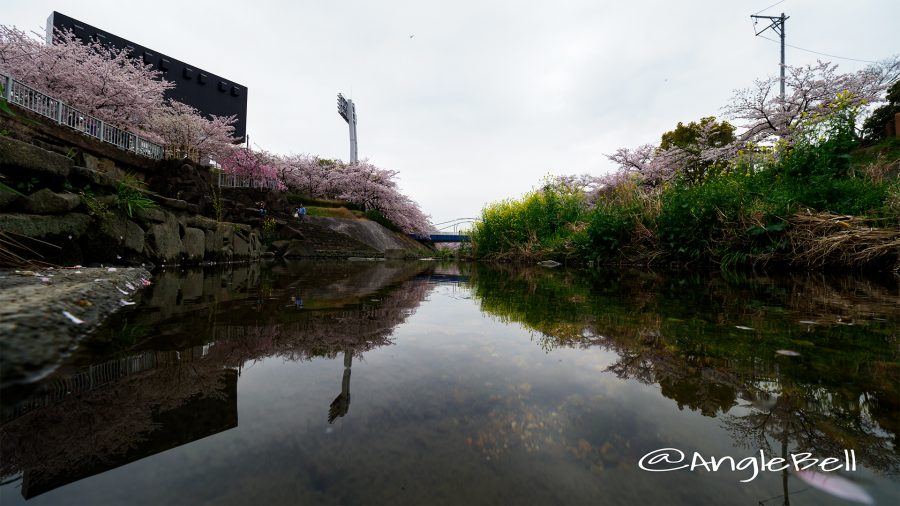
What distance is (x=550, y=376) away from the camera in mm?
1056

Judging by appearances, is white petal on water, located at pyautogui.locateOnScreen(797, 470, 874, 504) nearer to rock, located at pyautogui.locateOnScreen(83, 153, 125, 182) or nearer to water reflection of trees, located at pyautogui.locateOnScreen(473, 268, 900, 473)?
water reflection of trees, located at pyautogui.locateOnScreen(473, 268, 900, 473)

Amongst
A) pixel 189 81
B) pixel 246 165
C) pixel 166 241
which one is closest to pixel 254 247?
pixel 166 241

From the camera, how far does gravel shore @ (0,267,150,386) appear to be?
2.89 ft

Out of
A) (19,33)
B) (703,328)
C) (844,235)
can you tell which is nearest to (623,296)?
Answer: (703,328)

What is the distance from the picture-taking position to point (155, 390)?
0.91m

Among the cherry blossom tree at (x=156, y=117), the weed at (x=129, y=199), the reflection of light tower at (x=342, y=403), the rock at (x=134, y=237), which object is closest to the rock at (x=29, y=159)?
the weed at (x=129, y=199)

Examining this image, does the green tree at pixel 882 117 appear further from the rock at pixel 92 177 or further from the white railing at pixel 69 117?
the white railing at pixel 69 117

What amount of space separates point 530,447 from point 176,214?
7355 mm

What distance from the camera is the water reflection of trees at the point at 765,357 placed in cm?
72

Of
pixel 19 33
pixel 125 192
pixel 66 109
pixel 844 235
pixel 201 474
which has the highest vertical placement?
pixel 19 33

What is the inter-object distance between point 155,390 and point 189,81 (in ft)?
114

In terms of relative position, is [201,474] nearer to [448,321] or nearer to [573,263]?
[448,321]

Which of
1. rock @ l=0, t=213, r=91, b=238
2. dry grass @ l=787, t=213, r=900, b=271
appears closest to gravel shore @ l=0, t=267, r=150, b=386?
rock @ l=0, t=213, r=91, b=238

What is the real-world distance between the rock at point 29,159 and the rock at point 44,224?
0.50 metres
